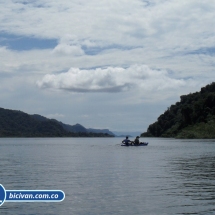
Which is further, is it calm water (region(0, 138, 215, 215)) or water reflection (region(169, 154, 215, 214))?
water reflection (region(169, 154, 215, 214))

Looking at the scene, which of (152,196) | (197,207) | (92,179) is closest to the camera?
(197,207)

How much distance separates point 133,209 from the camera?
2731 centimetres

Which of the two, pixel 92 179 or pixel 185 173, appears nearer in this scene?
pixel 92 179

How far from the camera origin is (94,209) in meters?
27.4

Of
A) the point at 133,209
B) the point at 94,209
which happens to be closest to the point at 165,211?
the point at 133,209

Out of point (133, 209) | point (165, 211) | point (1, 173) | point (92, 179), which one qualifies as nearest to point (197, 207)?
point (165, 211)

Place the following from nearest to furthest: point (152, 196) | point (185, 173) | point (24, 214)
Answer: point (24, 214), point (152, 196), point (185, 173)

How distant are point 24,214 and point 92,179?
15688 mm

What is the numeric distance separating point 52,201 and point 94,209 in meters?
3.34

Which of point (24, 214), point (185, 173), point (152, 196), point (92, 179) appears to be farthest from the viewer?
point (185, 173)

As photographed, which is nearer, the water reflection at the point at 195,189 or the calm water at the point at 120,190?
the calm water at the point at 120,190

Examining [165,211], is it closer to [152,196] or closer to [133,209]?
[133,209]

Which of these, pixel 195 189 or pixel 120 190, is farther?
pixel 195 189

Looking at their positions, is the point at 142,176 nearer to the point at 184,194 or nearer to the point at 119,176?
the point at 119,176
